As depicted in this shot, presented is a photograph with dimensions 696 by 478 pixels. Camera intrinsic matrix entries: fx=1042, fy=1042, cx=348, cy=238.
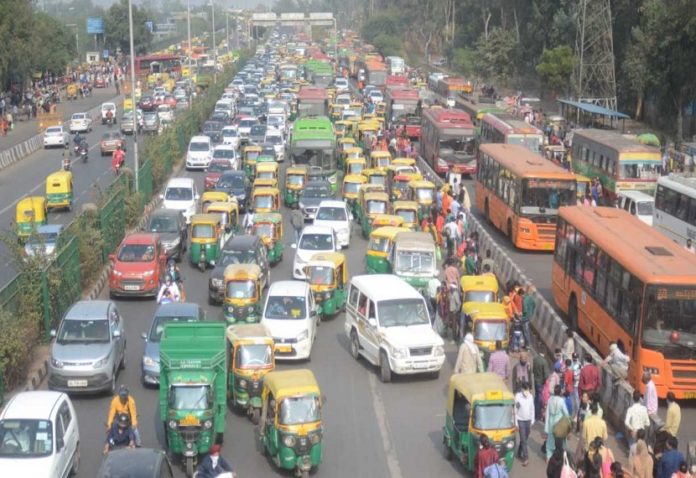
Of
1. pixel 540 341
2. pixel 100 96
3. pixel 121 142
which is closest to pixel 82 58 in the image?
pixel 100 96

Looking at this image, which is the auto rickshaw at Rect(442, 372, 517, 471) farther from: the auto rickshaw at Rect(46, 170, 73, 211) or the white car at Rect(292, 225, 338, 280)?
the auto rickshaw at Rect(46, 170, 73, 211)

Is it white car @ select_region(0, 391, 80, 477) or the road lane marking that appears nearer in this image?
white car @ select_region(0, 391, 80, 477)

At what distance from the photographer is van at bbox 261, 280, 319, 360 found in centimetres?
2109

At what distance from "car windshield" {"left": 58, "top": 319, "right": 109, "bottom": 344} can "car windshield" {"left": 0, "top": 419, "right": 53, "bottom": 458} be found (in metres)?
5.25

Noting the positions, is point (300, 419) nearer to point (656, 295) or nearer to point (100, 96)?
point (656, 295)

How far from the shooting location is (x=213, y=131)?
56.7 metres

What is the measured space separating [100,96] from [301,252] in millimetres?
73594

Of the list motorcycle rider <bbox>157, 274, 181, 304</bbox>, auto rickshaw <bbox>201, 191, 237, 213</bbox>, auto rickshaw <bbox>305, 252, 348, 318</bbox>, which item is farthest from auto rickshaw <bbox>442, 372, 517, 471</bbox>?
auto rickshaw <bbox>201, 191, 237, 213</bbox>

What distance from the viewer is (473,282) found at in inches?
914

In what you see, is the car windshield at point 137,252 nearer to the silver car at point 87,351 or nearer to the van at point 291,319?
the van at point 291,319

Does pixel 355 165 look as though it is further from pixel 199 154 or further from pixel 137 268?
pixel 137 268

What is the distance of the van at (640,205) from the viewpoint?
33281mm

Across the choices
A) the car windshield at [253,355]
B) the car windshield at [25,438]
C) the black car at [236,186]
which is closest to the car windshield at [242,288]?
the car windshield at [253,355]

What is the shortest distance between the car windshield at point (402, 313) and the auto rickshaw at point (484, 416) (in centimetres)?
504
